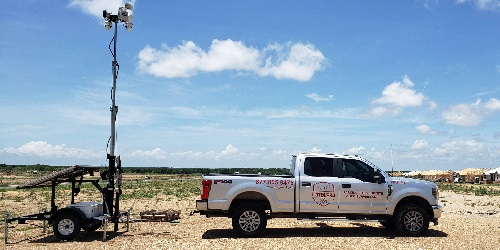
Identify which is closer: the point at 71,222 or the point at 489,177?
the point at 71,222

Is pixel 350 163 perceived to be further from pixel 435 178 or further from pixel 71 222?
pixel 435 178

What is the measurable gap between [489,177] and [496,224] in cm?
6872

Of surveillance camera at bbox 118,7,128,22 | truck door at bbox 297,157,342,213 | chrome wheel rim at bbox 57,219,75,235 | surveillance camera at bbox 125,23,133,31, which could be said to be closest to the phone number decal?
truck door at bbox 297,157,342,213

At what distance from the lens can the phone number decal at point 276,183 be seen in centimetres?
1277

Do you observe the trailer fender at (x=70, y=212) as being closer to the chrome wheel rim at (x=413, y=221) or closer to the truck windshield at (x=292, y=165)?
the truck windshield at (x=292, y=165)

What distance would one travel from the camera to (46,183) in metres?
14.1

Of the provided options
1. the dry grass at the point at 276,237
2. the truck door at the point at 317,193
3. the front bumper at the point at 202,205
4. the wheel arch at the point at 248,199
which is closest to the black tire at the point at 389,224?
the dry grass at the point at 276,237

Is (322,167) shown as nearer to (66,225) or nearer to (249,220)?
(249,220)

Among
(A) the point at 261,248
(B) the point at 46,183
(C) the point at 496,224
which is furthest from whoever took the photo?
(C) the point at 496,224

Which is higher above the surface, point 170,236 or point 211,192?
point 211,192

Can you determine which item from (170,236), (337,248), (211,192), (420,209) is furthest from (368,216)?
(170,236)

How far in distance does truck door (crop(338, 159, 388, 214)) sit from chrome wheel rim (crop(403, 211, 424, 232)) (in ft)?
2.39

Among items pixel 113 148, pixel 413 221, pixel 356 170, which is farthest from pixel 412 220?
pixel 113 148

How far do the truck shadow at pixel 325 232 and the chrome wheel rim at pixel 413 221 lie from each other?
371 millimetres
